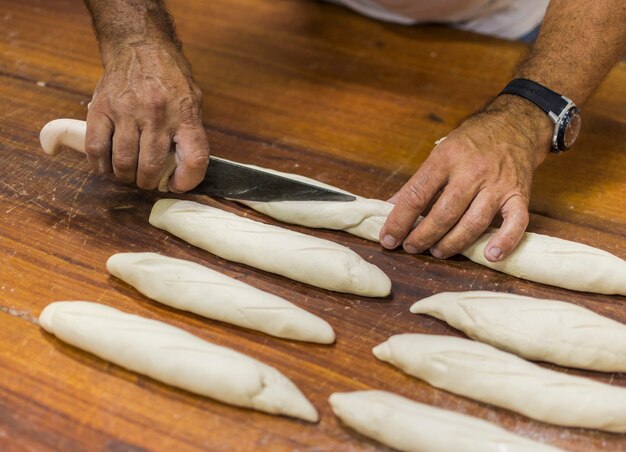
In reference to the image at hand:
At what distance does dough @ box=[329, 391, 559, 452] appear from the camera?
4.32ft

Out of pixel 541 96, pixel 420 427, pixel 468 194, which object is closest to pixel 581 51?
pixel 541 96

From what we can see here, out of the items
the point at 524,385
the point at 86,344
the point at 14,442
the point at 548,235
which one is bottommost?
the point at 14,442

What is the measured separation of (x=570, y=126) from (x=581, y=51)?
0.26m

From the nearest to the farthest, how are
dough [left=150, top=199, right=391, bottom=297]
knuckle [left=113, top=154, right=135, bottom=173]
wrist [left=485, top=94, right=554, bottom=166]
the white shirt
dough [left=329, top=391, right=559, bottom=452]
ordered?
dough [left=329, top=391, right=559, bottom=452] < dough [left=150, top=199, right=391, bottom=297] < knuckle [left=113, top=154, right=135, bottom=173] < wrist [left=485, top=94, right=554, bottom=166] < the white shirt

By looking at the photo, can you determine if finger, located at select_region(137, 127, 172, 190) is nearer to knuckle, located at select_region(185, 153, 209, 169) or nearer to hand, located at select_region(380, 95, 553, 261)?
knuckle, located at select_region(185, 153, 209, 169)

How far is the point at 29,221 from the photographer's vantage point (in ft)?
6.03

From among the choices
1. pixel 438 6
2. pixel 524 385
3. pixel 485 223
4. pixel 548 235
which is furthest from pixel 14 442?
pixel 438 6

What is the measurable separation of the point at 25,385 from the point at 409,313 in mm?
903

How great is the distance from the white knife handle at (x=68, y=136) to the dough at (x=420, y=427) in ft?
2.67

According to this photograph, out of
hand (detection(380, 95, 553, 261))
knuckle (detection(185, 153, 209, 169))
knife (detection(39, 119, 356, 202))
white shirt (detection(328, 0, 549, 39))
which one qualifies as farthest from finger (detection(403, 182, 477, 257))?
white shirt (detection(328, 0, 549, 39))

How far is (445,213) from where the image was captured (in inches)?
67.8

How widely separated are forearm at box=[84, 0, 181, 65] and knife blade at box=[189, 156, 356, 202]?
1.32 feet

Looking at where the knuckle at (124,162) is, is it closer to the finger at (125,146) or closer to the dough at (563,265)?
the finger at (125,146)

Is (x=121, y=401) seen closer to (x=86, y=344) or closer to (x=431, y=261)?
(x=86, y=344)
